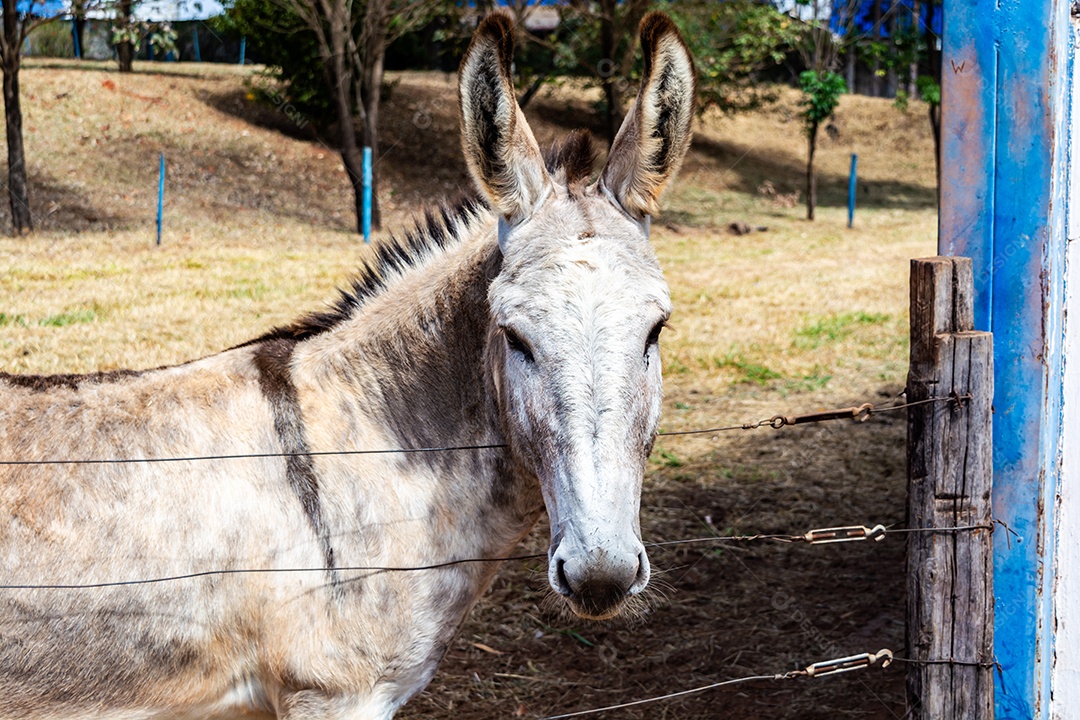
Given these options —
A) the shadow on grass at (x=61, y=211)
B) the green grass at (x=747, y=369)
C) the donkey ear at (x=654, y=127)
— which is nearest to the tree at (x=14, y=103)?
the shadow on grass at (x=61, y=211)

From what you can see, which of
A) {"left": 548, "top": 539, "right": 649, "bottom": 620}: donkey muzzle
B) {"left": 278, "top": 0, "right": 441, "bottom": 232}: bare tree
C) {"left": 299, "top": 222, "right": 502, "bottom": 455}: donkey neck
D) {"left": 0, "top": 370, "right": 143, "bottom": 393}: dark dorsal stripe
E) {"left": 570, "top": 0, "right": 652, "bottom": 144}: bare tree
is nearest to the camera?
{"left": 548, "top": 539, "right": 649, "bottom": 620}: donkey muzzle

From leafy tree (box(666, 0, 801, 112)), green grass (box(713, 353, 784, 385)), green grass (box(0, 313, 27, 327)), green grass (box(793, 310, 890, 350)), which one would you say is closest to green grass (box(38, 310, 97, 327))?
green grass (box(0, 313, 27, 327))

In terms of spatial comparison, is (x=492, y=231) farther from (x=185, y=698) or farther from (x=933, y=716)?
(x=933, y=716)

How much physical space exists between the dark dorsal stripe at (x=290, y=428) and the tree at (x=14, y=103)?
1297 centimetres

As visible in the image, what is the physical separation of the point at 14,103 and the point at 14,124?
14.6 inches

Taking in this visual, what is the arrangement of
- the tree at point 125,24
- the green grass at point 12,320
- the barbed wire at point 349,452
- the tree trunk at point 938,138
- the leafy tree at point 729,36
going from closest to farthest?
the barbed wire at point 349,452 → the tree trunk at point 938,138 → the green grass at point 12,320 → the tree at point 125,24 → the leafy tree at point 729,36

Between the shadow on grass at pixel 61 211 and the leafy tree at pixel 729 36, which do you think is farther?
Result: the leafy tree at pixel 729 36

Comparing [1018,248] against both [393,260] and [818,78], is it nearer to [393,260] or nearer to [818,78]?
[393,260]

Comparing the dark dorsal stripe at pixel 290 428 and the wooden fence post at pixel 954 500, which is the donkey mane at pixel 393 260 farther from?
the wooden fence post at pixel 954 500

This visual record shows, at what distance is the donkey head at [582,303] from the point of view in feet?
6.89

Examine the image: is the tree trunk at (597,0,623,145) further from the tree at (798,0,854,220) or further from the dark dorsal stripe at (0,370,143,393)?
the dark dorsal stripe at (0,370,143,393)

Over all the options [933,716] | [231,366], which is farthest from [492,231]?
[933,716]

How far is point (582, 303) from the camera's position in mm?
2236

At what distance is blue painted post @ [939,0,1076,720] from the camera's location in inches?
107
